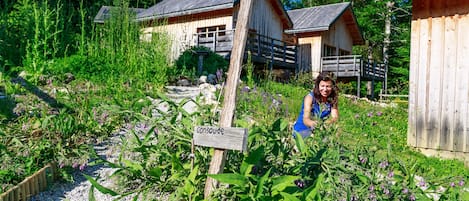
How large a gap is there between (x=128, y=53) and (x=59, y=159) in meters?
4.76

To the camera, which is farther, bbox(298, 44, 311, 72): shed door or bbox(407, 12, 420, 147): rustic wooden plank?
bbox(298, 44, 311, 72): shed door

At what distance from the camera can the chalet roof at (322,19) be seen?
21.4m

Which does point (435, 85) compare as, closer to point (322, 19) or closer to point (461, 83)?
point (461, 83)

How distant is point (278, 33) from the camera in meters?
21.0

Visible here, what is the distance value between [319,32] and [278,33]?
275 centimetres

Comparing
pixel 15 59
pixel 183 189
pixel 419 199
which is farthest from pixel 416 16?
pixel 15 59

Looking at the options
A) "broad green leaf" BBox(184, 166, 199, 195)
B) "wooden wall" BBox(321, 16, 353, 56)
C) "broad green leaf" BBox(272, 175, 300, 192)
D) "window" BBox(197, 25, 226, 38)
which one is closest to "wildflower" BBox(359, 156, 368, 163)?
"broad green leaf" BBox(272, 175, 300, 192)

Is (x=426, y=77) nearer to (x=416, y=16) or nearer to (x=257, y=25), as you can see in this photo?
(x=416, y=16)

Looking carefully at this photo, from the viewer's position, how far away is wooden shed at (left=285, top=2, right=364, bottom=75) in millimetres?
21812

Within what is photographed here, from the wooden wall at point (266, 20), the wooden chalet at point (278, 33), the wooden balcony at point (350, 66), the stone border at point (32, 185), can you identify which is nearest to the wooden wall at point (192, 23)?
the wooden chalet at point (278, 33)

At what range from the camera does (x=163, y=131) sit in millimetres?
2152

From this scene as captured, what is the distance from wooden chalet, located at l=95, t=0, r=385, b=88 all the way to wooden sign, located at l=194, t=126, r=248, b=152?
14.1 metres

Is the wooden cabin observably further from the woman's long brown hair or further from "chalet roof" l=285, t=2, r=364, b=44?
"chalet roof" l=285, t=2, r=364, b=44

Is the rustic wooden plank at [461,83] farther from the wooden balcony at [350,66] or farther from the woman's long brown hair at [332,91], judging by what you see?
the wooden balcony at [350,66]
